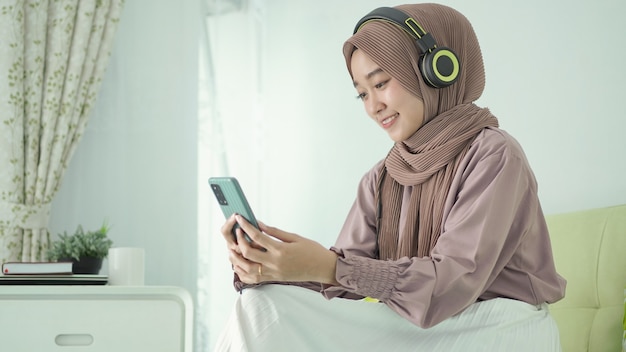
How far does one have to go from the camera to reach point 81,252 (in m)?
2.17

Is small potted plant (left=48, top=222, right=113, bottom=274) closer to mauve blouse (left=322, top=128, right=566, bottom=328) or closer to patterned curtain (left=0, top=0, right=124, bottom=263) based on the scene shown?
patterned curtain (left=0, top=0, right=124, bottom=263)

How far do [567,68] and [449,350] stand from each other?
142cm

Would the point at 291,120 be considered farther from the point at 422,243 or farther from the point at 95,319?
the point at 422,243

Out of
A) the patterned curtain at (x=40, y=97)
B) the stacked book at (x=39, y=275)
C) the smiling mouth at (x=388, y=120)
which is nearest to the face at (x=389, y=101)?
the smiling mouth at (x=388, y=120)

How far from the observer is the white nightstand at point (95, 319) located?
6.13 feet

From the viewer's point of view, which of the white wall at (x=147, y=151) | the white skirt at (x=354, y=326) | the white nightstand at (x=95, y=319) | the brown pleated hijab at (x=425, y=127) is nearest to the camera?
the white skirt at (x=354, y=326)

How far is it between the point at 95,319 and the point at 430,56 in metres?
1.14

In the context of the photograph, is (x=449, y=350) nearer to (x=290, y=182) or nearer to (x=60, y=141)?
(x=60, y=141)

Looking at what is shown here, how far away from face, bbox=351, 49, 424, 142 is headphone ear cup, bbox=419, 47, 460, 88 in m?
0.06

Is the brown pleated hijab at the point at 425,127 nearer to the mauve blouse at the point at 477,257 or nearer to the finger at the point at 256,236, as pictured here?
the mauve blouse at the point at 477,257

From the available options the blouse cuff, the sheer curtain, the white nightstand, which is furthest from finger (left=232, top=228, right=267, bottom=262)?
the sheer curtain

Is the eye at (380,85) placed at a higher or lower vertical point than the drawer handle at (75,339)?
higher

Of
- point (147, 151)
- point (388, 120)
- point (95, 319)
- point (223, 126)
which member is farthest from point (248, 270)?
point (223, 126)

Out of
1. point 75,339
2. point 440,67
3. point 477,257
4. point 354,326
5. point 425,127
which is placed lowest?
point 75,339
